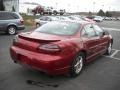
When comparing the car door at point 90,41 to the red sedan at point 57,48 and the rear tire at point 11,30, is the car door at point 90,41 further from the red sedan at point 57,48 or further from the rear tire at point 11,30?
the rear tire at point 11,30

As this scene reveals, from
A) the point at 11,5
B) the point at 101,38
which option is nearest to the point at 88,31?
the point at 101,38

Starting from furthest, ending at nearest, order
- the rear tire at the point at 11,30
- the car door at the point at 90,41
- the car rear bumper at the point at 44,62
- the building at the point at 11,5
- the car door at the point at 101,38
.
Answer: the building at the point at 11,5 < the rear tire at the point at 11,30 < the car door at the point at 101,38 < the car door at the point at 90,41 < the car rear bumper at the point at 44,62

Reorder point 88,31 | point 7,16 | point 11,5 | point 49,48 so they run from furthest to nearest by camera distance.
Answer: point 11,5
point 7,16
point 88,31
point 49,48

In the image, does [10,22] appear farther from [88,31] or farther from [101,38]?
[88,31]

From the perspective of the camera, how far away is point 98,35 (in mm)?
7828

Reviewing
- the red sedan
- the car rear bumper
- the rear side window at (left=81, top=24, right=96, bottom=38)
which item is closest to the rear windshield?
the red sedan

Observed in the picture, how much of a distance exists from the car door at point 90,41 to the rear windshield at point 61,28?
11.6 inches

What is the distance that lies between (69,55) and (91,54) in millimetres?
1582

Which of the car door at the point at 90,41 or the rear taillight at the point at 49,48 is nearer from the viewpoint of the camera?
the rear taillight at the point at 49,48

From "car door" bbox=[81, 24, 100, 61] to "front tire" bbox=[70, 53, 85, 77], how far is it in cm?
33

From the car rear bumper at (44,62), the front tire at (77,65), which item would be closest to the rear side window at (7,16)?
the front tire at (77,65)

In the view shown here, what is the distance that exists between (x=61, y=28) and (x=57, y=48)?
1309 mm

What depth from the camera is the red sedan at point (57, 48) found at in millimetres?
5586

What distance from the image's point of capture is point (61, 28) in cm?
682
